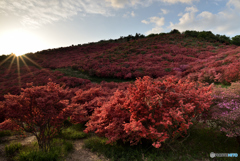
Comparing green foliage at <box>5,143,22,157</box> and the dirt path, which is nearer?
the dirt path

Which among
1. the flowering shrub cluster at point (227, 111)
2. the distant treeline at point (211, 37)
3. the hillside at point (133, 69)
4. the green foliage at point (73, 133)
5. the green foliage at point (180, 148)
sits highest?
the distant treeline at point (211, 37)

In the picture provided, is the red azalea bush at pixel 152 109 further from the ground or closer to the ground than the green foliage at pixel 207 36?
closer to the ground

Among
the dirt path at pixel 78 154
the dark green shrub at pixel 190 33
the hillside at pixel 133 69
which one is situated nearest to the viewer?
the dirt path at pixel 78 154

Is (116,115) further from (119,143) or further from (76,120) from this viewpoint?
(76,120)

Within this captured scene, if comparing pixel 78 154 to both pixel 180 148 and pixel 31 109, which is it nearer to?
pixel 31 109

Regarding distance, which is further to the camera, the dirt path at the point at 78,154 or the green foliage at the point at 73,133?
the green foliage at the point at 73,133

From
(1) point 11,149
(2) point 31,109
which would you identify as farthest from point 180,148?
(1) point 11,149

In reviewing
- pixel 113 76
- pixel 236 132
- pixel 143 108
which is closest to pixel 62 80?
pixel 113 76

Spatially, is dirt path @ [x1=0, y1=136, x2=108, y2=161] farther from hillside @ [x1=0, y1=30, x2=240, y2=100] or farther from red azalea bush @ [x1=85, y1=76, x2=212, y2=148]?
hillside @ [x1=0, y1=30, x2=240, y2=100]

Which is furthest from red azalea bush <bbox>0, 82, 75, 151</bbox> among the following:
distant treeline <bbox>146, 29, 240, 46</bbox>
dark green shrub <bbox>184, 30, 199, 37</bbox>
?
dark green shrub <bbox>184, 30, 199, 37</bbox>

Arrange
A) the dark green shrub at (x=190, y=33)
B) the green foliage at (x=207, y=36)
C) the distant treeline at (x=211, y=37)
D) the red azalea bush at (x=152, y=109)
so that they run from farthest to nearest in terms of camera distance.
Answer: the dark green shrub at (x=190, y=33) < the green foliage at (x=207, y=36) < the distant treeline at (x=211, y=37) < the red azalea bush at (x=152, y=109)

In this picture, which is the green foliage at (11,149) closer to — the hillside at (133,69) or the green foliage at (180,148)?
the green foliage at (180,148)

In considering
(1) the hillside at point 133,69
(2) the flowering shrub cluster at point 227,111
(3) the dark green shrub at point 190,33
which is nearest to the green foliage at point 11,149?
(2) the flowering shrub cluster at point 227,111

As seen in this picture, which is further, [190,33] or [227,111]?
[190,33]
